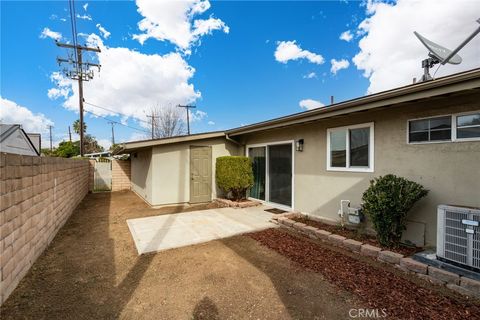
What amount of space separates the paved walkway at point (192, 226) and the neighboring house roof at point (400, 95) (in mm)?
2889

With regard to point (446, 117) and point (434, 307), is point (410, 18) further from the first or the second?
point (434, 307)

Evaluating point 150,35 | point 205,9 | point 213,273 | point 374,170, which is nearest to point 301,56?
point 205,9

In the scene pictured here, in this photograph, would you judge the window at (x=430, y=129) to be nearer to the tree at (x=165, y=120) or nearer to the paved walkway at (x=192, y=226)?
the paved walkway at (x=192, y=226)

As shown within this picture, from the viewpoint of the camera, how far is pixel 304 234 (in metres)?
5.10

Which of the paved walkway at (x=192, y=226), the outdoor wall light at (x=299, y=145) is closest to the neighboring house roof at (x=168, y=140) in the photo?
the paved walkway at (x=192, y=226)

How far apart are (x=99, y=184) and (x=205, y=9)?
11355 millimetres

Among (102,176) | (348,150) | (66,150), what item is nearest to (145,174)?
(102,176)

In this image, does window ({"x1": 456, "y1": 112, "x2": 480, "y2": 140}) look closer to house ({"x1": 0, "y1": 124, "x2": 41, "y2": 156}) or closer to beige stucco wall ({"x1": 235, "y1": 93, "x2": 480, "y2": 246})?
beige stucco wall ({"x1": 235, "y1": 93, "x2": 480, "y2": 246})

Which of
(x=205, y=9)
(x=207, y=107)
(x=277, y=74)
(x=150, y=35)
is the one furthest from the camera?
(x=207, y=107)

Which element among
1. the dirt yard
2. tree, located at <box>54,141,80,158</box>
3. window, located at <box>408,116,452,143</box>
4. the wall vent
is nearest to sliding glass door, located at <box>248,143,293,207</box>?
the dirt yard

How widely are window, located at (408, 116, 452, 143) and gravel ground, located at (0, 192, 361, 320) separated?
2927mm

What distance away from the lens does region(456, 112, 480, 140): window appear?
3344 mm

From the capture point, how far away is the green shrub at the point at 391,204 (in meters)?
3.70

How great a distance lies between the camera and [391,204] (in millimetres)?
3705
